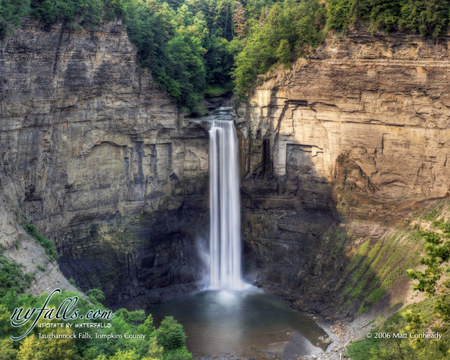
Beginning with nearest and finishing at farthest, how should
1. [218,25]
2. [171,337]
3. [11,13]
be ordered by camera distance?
[171,337], [11,13], [218,25]

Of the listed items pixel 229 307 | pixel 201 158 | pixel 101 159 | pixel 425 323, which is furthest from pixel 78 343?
pixel 201 158

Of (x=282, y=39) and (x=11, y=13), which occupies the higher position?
(x=282, y=39)

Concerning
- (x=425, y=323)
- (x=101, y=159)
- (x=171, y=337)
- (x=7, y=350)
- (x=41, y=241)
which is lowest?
(x=171, y=337)

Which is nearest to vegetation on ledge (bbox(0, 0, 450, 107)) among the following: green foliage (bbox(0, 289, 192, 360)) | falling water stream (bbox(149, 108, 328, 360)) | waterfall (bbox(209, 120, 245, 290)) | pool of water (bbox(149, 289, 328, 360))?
waterfall (bbox(209, 120, 245, 290))

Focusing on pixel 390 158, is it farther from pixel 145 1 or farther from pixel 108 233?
pixel 145 1

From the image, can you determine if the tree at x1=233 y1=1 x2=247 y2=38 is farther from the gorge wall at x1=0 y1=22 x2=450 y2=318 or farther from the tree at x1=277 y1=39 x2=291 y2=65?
the tree at x1=277 y1=39 x2=291 y2=65

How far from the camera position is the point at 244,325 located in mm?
35406

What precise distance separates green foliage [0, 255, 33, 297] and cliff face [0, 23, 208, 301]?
5246 mm

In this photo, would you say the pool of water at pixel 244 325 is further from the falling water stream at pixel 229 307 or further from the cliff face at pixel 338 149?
the cliff face at pixel 338 149

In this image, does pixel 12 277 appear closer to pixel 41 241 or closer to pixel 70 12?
pixel 41 241

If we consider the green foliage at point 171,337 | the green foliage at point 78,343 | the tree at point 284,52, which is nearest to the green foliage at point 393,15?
the tree at point 284,52

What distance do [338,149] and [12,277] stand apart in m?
23.4

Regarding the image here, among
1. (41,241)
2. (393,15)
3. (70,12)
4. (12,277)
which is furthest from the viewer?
(393,15)

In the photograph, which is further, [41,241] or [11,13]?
[41,241]
